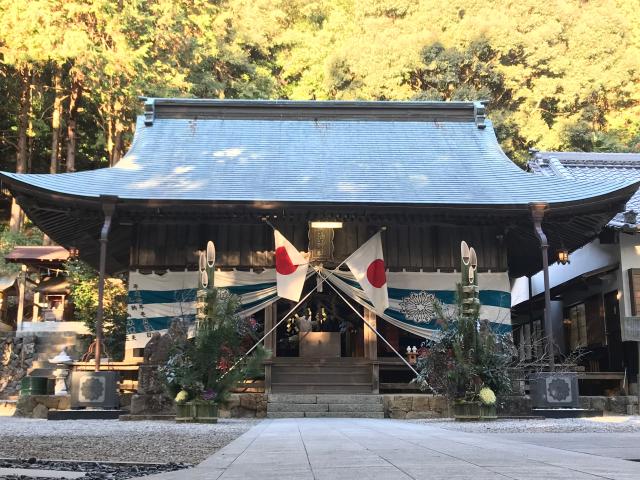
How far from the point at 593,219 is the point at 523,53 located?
1743 centimetres

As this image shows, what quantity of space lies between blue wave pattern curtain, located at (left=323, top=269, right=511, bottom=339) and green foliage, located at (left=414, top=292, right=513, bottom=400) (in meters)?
3.32

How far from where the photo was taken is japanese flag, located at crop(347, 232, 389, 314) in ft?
44.6

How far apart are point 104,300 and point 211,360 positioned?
10422mm

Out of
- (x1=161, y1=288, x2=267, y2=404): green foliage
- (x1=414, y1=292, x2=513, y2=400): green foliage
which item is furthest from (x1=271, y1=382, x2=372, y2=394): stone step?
(x1=414, y1=292, x2=513, y2=400): green foliage

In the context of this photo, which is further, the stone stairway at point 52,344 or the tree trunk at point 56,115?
the tree trunk at point 56,115

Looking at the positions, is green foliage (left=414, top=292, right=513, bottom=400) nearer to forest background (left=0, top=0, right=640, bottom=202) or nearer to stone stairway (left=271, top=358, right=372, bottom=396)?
stone stairway (left=271, top=358, right=372, bottom=396)

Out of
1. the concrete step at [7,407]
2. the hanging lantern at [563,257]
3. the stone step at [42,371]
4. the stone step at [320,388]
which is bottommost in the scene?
the concrete step at [7,407]

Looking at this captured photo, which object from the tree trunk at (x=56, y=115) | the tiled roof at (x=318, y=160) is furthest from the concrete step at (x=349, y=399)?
the tree trunk at (x=56, y=115)

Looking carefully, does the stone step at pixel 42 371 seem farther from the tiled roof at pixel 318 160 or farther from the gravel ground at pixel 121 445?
the gravel ground at pixel 121 445

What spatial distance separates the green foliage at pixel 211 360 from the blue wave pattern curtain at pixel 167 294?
3.45m

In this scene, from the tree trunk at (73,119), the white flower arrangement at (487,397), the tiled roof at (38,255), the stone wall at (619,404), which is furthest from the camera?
the tree trunk at (73,119)

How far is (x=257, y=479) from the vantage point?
10.7ft

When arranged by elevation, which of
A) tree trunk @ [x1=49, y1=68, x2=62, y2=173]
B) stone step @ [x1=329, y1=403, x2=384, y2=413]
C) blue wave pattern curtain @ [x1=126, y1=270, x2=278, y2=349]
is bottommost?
stone step @ [x1=329, y1=403, x2=384, y2=413]

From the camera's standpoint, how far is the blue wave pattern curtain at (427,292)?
549 inches
